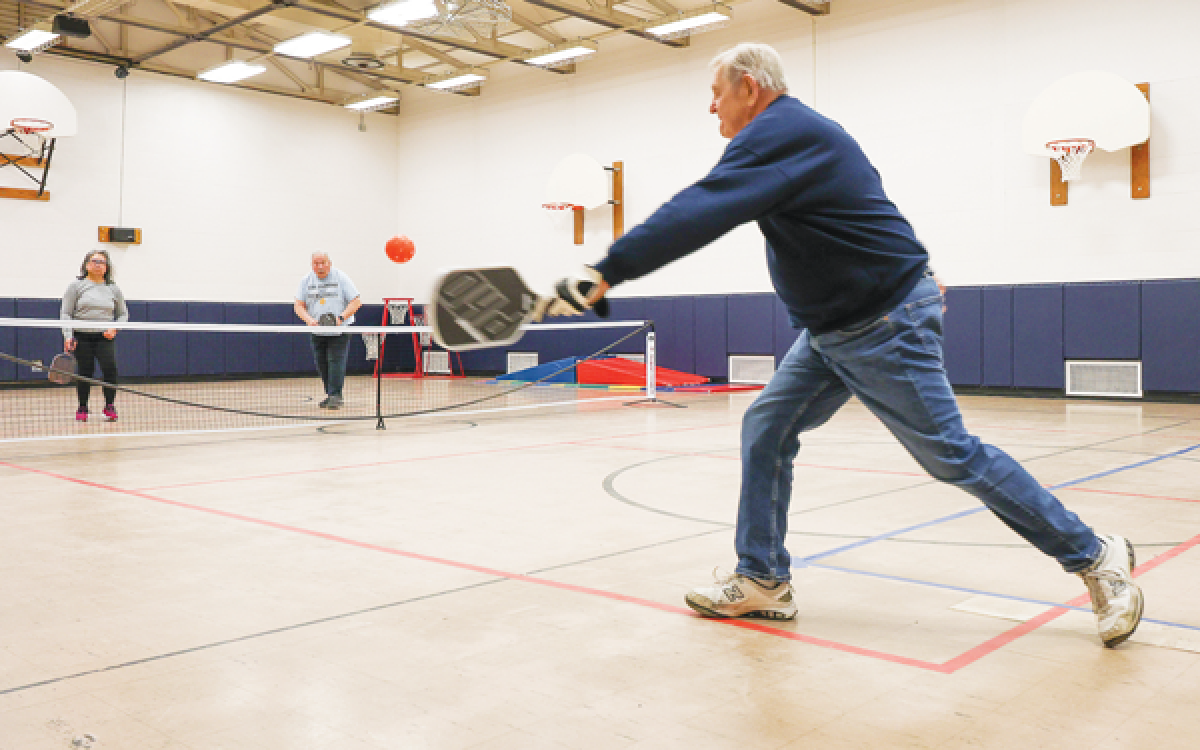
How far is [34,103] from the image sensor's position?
565 inches

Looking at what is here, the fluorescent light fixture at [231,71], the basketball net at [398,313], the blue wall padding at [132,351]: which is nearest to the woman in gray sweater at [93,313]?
the blue wall padding at [132,351]

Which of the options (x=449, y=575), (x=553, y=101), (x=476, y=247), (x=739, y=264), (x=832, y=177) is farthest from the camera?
(x=476, y=247)

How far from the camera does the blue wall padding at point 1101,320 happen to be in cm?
1187

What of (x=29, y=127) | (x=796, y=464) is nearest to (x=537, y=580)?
(x=796, y=464)

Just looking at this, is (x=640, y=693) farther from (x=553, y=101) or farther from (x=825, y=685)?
(x=553, y=101)

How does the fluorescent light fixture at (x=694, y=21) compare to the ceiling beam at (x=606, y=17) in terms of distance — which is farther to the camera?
the ceiling beam at (x=606, y=17)

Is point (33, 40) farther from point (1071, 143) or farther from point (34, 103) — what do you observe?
point (1071, 143)

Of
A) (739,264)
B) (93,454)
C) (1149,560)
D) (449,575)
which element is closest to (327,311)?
(93,454)

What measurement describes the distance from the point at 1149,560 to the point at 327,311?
9405mm

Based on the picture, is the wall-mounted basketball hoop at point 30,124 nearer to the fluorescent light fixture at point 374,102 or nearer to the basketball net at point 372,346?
the fluorescent light fixture at point 374,102

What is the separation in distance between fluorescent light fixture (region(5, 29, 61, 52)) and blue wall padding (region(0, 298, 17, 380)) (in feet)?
13.2

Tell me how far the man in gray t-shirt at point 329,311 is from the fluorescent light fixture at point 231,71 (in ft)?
23.3

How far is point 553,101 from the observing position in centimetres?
1814

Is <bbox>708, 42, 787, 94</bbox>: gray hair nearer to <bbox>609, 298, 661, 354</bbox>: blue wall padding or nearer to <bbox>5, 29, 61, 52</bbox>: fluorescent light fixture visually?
<bbox>609, 298, 661, 354</bbox>: blue wall padding
